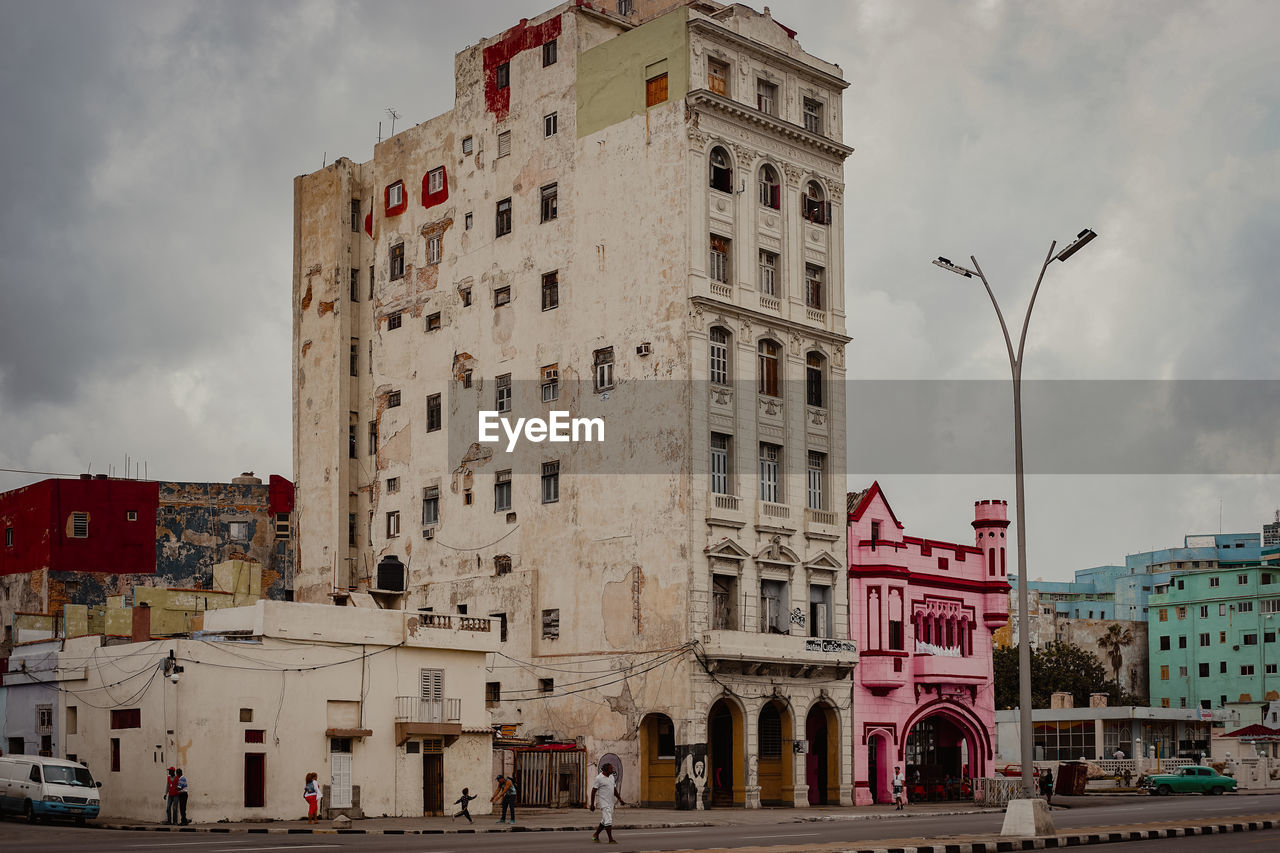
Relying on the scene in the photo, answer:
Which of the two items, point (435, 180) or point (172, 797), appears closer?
point (172, 797)

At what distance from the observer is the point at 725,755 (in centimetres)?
5900

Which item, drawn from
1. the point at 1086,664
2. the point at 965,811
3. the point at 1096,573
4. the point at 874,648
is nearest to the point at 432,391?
the point at 874,648

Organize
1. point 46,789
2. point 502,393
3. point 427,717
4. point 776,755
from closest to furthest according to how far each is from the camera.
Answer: point 46,789
point 427,717
point 776,755
point 502,393

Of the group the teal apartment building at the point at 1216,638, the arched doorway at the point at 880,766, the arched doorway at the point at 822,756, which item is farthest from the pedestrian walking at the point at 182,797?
the teal apartment building at the point at 1216,638

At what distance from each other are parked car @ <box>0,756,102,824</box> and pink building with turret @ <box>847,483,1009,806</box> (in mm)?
30460

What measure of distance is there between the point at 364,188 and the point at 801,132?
23798mm

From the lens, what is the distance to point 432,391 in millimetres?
68688

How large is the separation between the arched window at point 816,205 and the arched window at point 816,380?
18.6 ft

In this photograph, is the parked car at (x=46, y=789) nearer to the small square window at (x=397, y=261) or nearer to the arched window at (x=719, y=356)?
the arched window at (x=719, y=356)

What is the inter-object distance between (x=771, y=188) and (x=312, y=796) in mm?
30703

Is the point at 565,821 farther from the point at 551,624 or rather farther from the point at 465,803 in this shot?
the point at 551,624

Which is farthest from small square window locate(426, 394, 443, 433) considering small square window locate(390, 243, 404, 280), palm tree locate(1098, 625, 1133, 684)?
palm tree locate(1098, 625, 1133, 684)

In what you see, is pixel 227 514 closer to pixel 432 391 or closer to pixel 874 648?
pixel 432 391

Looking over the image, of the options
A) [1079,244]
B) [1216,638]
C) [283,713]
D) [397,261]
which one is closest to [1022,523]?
[1079,244]
